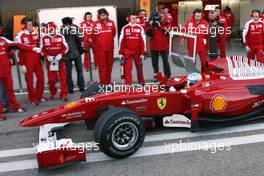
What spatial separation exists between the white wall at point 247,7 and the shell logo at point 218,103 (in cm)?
1174

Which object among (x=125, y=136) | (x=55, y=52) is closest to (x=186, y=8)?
(x=55, y=52)

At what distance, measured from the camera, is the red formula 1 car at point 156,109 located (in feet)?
14.9

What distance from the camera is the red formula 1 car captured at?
455 centimetres

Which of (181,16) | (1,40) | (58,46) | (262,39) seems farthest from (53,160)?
(181,16)

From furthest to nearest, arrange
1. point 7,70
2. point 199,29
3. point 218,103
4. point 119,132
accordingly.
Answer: point 199,29
point 7,70
point 218,103
point 119,132

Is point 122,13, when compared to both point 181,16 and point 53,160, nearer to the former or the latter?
point 181,16

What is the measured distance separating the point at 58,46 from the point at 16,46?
0.93 meters

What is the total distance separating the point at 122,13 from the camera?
1306 cm

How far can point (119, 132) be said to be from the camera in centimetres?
471

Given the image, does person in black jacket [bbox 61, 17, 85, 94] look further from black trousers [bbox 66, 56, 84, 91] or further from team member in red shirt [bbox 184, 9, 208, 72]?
team member in red shirt [bbox 184, 9, 208, 72]

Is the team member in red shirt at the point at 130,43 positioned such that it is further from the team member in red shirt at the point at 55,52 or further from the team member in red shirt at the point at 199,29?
the team member in red shirt at the point at 55,52

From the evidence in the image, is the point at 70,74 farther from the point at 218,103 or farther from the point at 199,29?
the point at 218,103

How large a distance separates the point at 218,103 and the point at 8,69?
12.9 feet

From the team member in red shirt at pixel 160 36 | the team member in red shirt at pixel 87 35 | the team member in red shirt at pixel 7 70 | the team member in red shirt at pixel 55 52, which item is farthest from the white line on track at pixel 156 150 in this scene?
the team member in red shirt at pixel 87 35
